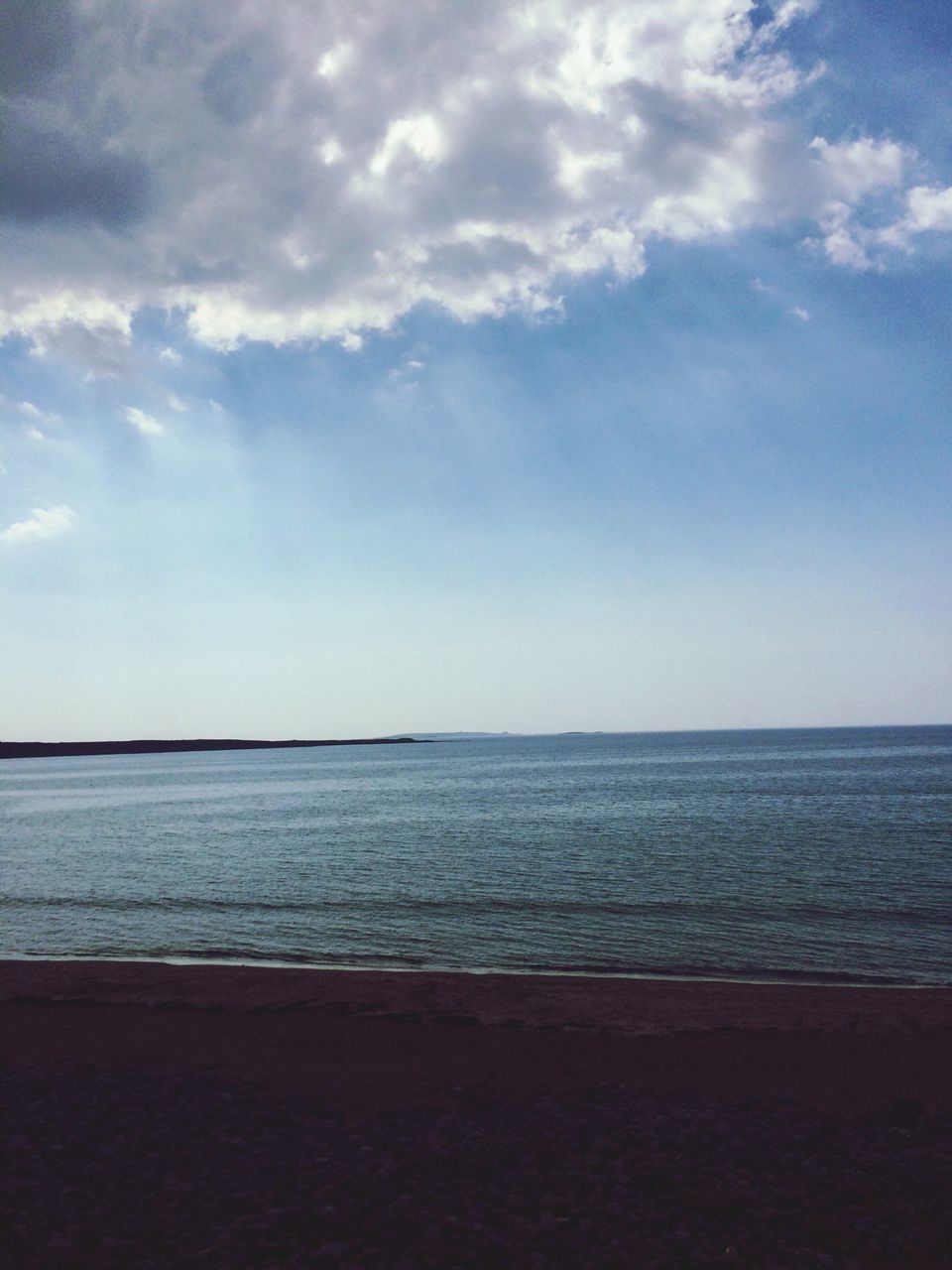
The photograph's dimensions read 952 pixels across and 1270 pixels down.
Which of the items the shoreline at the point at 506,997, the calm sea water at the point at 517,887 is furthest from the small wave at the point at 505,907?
the shoreline at the point at 506,997

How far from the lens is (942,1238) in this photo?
8086 mm

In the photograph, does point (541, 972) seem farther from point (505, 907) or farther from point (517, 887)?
point (517, 887)

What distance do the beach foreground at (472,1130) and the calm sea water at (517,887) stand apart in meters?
6.11

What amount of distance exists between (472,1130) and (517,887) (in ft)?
76.6

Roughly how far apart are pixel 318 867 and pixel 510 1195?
107 ft

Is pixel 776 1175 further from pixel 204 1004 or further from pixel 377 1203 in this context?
pixel 204 1004

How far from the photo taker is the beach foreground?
7.93 m

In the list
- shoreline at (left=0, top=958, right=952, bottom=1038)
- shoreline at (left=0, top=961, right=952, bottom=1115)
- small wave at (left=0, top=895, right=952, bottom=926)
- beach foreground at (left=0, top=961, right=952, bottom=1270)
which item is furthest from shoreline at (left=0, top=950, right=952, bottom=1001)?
small wave at (left=0, top=895, right=952, bottom=926)

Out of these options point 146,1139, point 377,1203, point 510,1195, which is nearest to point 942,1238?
point 510,1195

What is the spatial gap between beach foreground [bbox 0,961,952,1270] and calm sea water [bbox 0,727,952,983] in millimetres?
6110

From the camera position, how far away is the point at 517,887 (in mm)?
33312

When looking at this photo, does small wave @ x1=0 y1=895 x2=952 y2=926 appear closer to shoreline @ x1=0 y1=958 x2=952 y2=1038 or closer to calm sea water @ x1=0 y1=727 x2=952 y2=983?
calm sea water @ x1=0 y1=727 x2=952 y2=983

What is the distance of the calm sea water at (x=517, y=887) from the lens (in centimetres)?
2419

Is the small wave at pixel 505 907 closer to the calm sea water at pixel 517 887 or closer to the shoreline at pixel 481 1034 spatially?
the calm sea water at pixel 517 887
